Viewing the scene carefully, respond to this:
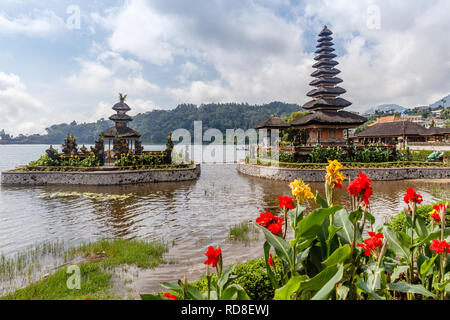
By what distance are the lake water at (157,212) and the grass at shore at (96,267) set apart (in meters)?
0.60

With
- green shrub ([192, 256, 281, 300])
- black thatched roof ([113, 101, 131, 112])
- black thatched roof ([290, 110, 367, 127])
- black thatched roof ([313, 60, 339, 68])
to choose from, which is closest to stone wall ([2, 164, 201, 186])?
black thatched roof ([113, 101, 131, 112])

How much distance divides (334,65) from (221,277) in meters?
33.7

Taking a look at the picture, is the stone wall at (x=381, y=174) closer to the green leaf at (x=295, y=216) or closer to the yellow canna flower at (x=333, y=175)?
the yellow canna flower at (x=333, y=175)

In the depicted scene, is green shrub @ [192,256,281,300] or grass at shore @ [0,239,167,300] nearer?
green shrub @ [192,256,281,300]

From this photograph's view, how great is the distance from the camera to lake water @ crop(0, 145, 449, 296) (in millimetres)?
7090

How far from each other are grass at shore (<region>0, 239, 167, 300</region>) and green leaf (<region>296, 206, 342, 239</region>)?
3302 mm

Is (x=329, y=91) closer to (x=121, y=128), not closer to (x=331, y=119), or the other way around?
(x=331, y=119)

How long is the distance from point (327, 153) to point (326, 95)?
410 inches

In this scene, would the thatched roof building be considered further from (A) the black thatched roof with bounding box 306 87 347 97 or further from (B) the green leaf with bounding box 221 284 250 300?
(B) the green leaf with bounding box 221 284 250 300

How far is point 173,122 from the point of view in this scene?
100188mm

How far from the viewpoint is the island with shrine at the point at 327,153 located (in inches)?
747
